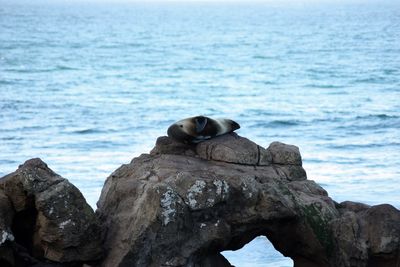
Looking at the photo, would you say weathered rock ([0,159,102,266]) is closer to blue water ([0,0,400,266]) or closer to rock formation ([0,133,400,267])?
rock formation ([0,133,400,267])

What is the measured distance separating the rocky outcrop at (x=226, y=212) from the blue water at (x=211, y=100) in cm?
331

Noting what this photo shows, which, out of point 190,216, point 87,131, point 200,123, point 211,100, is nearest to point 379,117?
point 87,131

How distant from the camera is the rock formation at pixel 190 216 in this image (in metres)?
12.6

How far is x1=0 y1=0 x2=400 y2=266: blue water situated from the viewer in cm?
2594

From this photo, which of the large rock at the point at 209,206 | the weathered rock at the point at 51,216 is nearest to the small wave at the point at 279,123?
the large rock at the point at 209,206

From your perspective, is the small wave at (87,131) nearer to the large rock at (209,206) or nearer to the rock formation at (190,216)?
the large rock at (209,206)

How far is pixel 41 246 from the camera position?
12844 millimetres

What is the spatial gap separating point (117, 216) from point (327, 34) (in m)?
87.6

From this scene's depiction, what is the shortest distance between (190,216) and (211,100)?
33.9 m

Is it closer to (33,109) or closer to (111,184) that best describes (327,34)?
(33,109)

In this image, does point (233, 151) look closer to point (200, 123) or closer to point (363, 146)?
point (200, 123)

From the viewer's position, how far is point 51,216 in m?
12.5

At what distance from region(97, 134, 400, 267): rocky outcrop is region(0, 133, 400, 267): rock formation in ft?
0.05

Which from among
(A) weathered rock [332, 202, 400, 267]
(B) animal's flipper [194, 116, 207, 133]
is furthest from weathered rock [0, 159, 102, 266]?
(A) weathered rock [332, 202, 400, 267]
